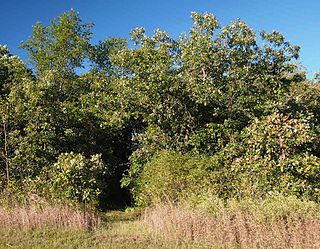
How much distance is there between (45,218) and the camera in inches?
464

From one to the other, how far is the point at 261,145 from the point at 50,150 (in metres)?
9.65

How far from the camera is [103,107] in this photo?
18625 mm

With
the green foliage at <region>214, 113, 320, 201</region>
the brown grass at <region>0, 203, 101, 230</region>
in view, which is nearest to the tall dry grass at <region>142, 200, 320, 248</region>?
the brown grass at <region>0, 203, 101, 230</region>

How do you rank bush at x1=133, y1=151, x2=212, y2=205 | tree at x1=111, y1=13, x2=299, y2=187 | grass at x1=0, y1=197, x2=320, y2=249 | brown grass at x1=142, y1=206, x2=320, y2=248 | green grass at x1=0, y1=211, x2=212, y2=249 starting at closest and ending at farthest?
brown grass at x1=142, y1=206, x2=320, y2=248 < grass at x1=0, y1=197, x2=320, y2=249 < green grass at x1=0, y1=211, x2=212, y2=249 < bush at x1=133, y1=151, x2=212, y2=205 < tree at x1=111, y1=13, x2=299, y2=187

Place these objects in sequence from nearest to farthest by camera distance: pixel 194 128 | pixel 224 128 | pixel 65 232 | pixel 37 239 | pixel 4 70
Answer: pixel 37 239, pixel 65 232, pixel 224 128, pixel 194 128, pixel 4 70

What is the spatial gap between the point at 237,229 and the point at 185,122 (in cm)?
811

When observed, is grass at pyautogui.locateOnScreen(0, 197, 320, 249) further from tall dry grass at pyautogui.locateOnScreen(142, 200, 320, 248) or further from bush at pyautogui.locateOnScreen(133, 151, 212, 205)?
bush at pyautogui.locateOnScreen(133, 151, 212, 205)

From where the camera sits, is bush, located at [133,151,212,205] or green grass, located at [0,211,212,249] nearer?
green grass, located at [0,211,212,249]

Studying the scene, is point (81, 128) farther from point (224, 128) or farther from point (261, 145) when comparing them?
point (261, 145)

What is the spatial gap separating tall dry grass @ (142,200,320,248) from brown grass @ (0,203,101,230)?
2.54 meters

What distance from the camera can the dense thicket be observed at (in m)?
13.3

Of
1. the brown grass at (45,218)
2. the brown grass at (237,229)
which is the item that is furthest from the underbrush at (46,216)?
the brown grass at (237,229)

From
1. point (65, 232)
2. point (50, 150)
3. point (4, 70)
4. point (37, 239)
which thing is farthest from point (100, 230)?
point (4, 70)

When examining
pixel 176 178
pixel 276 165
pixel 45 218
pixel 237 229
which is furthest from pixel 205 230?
pixel 45 218
